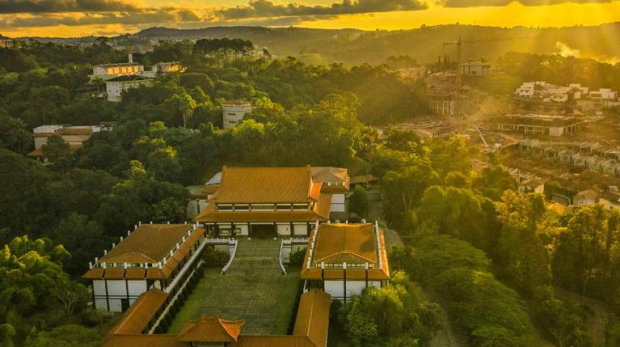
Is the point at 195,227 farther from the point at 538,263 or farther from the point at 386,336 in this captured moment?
the point at 538,263

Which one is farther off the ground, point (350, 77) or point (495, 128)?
point (350, 77)

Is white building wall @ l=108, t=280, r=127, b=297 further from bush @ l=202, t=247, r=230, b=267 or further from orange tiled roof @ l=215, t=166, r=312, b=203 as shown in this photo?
orange tiled roof @ l=215, t=166, r=312, b=203

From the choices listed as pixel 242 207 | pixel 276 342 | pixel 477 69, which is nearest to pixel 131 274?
pixel 242 207

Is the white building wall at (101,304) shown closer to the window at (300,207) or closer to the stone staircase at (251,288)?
the stone staircase at (251,288)

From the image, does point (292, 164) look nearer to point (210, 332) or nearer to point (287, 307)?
point (287, 307)

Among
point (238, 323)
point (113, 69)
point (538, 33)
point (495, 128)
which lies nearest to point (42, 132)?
point (113, 69)

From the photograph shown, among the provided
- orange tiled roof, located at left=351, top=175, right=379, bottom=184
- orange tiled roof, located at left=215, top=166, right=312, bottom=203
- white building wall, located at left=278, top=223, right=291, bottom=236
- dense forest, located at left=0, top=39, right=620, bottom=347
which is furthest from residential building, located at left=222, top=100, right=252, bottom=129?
white building wall, located at left=278, top=223, right=291, bottom=236
